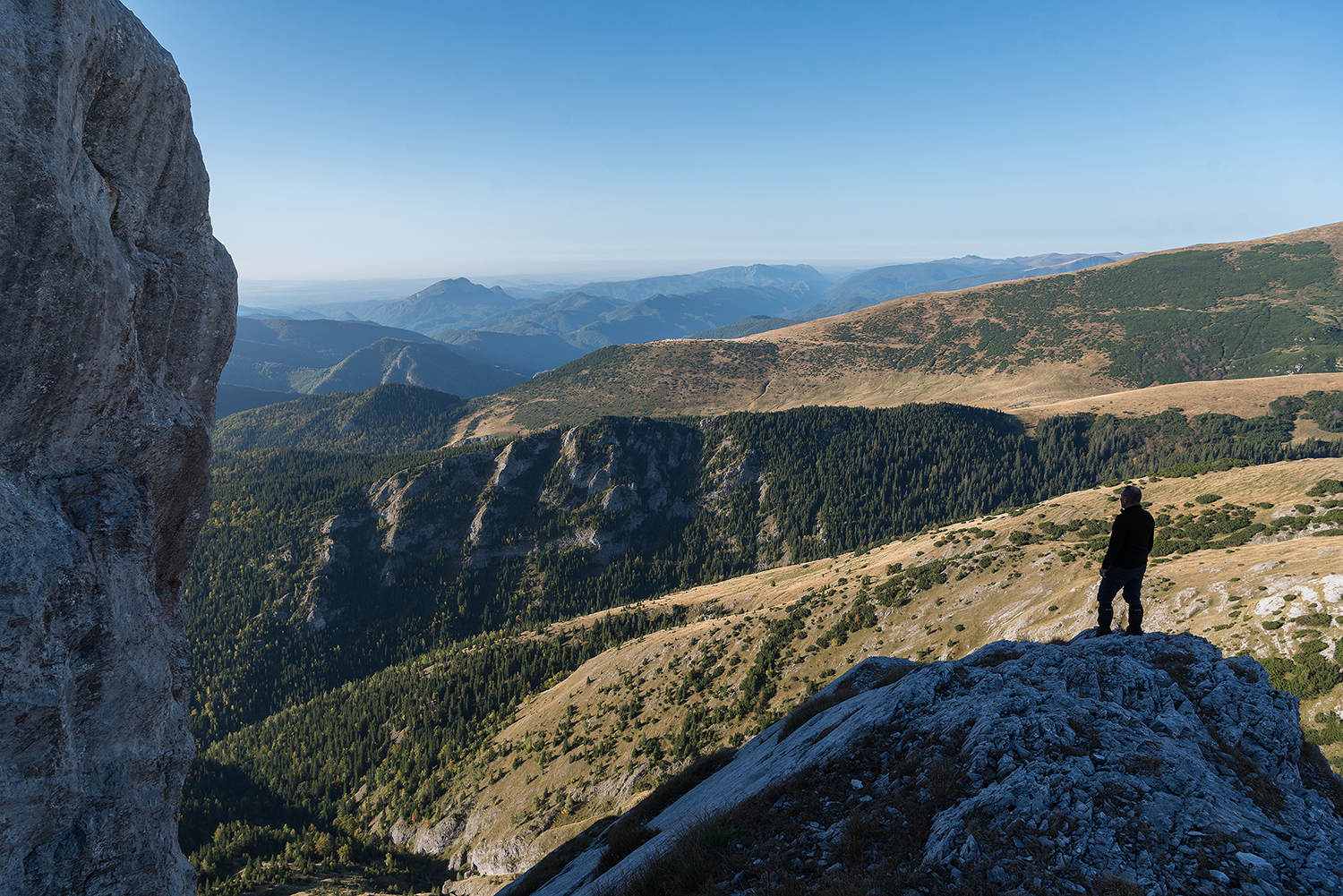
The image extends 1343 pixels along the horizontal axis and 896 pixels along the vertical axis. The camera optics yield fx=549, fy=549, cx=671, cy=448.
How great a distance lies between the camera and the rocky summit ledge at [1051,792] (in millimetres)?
10969

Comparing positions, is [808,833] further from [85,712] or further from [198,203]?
[198,203]

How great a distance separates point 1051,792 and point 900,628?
182 feet

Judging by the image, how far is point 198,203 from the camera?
25172 millimetres

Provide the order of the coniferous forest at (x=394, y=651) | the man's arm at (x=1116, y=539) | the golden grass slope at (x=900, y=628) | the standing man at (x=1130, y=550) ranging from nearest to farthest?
the standing man at (x=1130, y=550) < the man's arm at (x=1116, y=539) < the golden grass slope at (x=900, y=628) < the coniferous forest at (x=394, y=651)

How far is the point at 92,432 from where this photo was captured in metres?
19.4

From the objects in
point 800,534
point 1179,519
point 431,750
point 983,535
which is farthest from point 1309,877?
point 800,534

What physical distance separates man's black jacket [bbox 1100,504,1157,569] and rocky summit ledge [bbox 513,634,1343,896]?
3130mm

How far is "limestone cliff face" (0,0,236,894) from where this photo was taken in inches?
640

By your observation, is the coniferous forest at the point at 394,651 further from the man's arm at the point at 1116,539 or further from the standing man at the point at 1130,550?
the man's arm at the point at 1116,539

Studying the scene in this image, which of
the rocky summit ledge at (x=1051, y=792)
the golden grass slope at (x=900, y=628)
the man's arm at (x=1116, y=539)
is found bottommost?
the golden grass slope at (x=900, y=628)

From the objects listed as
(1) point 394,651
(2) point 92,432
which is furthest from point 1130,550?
(1) point 394,651

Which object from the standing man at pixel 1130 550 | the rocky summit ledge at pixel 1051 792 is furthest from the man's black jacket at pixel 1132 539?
the rocky summit ledge at pixel 1051 792

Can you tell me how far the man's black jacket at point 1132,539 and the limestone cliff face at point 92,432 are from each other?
34252mm

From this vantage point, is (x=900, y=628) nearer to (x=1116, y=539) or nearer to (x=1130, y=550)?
(x=1130, y=550)
